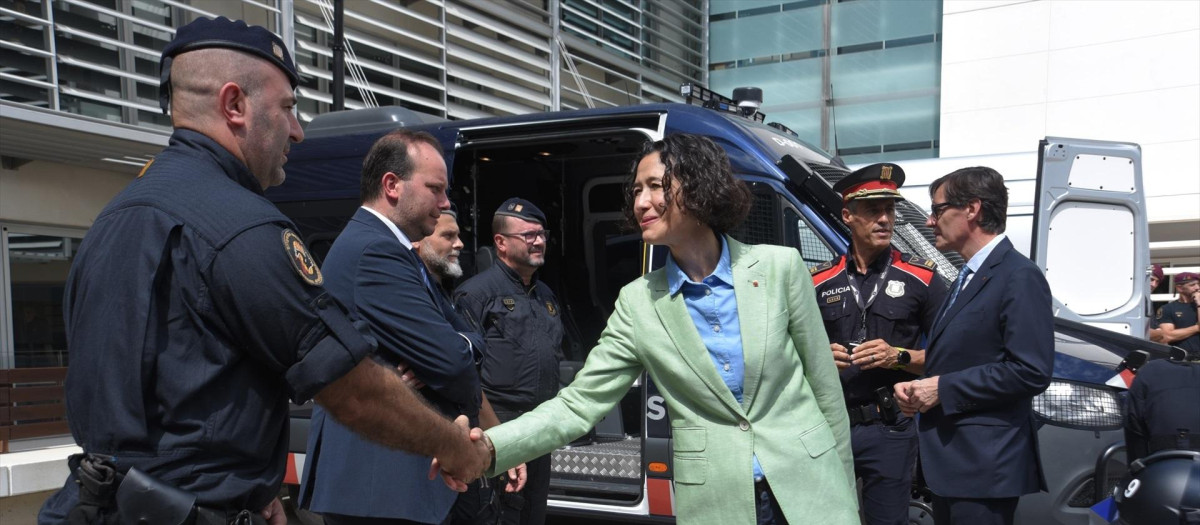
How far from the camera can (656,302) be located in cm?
260

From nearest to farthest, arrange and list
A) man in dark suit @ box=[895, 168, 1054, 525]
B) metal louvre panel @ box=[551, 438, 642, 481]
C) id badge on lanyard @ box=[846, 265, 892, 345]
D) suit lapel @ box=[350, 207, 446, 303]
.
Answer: suit lapel @ box=[350, 207, 446, 303] → man in dark suit @ box=[895, 168, 1054, 525] → id badge on lanyard @ box=[846, 265, 892, 345] → metal louvre panel @ box=[551, 438, 642, 481]

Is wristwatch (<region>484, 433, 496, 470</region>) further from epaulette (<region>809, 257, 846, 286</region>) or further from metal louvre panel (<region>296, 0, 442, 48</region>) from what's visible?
metal louvre panel (<region>296, 0, 442, 48</region>)

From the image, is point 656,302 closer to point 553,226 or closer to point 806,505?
point 806,505

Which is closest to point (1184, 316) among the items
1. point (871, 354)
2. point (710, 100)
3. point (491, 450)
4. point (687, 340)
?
point (710, 100)

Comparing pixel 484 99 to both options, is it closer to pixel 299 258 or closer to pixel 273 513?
pixel 273 513

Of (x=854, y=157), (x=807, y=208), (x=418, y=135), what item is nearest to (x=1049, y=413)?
(x=807, y=208)

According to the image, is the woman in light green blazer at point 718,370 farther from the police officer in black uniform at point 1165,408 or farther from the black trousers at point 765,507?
the police officer in black uniform at point 1165,408

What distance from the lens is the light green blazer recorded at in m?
2.43

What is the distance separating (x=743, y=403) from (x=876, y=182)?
204 cm

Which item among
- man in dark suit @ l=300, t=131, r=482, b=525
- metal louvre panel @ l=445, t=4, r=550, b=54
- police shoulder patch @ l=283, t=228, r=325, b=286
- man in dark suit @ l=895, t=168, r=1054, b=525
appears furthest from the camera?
metal louvre panel @ l=445, t=4, r=550, b=54

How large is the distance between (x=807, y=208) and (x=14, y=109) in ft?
19.9

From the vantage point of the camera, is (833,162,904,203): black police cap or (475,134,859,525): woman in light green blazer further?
(833,162,904,203): black police cap

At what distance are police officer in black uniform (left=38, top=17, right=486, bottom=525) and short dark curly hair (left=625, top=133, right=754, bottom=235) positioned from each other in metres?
1.05

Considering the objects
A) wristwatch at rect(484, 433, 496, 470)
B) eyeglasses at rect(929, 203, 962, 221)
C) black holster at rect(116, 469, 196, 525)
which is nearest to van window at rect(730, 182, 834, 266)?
eyeglasses at rect(929, 203, 962, 221)
